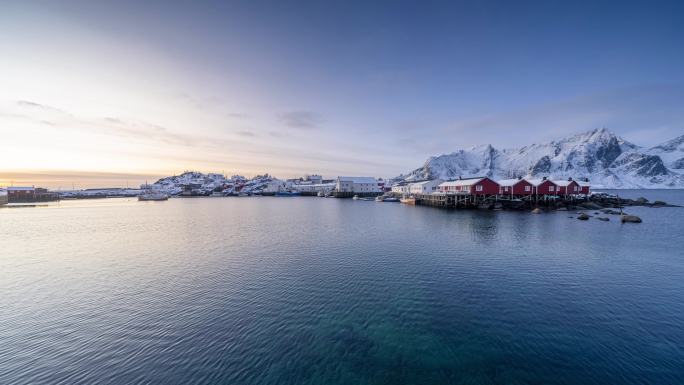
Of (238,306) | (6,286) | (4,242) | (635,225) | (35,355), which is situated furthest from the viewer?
(635,225)

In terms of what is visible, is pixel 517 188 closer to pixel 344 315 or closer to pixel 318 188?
pixel 344 315

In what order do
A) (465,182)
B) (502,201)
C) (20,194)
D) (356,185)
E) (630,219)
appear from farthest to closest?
(356,185), (20,194), (465,182), (502,201), (630,219)

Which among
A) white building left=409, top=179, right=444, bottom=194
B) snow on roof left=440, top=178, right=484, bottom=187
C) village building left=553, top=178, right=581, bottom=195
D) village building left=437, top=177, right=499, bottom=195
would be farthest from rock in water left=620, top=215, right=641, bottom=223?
white building left=409, top=179, right=444, bottom=194

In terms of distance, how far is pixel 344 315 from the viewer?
14102 mm

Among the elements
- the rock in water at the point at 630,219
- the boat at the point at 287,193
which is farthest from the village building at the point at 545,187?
the boat at the point at 287,193

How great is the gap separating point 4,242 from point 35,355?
36192mm

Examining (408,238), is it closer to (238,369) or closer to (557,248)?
(557,248)

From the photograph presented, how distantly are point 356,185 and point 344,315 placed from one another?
13843 cm

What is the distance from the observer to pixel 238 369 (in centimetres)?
991

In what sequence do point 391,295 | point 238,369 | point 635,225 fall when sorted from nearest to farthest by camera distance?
point 238,369 < point 391,295 < point 635,225

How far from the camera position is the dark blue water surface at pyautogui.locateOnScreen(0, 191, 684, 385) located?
9992mm

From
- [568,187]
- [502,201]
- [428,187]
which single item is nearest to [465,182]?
[502,201]

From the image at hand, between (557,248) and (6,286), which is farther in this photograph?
(557,248)

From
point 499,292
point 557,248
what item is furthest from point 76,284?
point 557,248
